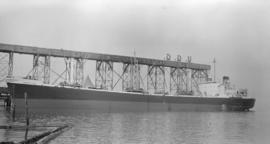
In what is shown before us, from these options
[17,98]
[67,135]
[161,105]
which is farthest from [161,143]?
[161,105]

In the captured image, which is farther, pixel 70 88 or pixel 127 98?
pixel 127 98

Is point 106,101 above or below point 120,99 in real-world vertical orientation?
below

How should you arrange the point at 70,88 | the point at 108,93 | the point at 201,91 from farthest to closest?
the point at 201,91
the point at 108,93
the point at 70,88

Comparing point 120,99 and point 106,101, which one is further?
point 120,99

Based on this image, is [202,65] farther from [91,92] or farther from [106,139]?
[106,139]
